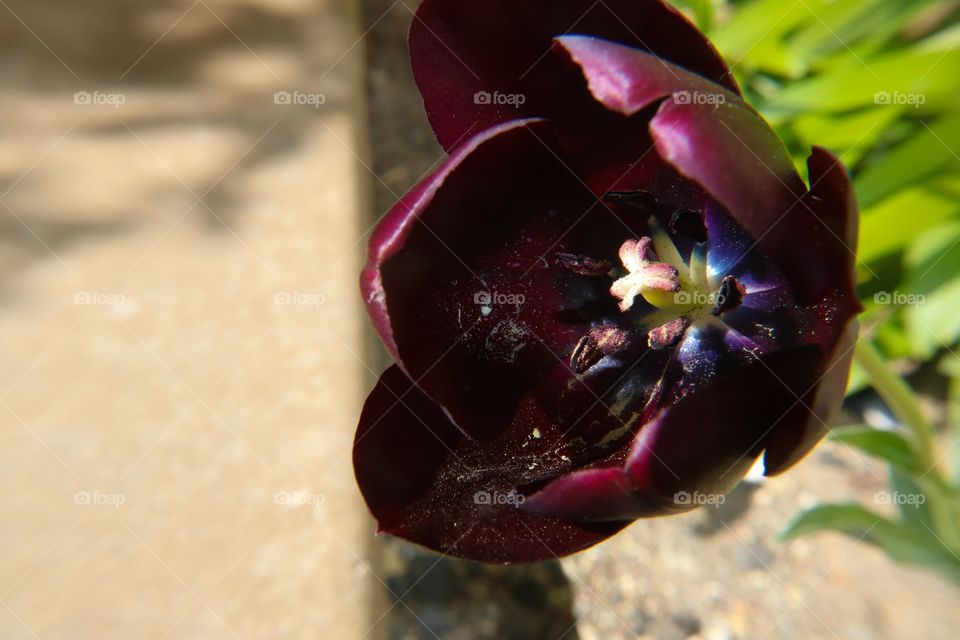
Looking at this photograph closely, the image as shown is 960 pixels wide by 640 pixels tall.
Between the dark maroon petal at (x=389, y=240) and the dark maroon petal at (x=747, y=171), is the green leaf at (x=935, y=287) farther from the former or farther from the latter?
the dark maroon petal at (x=389, y=240)

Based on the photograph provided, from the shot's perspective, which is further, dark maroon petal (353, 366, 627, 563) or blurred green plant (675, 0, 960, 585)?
blurred green plant (675, 0, 960, 585)

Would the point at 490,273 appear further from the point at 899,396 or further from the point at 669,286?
the point at 899,396

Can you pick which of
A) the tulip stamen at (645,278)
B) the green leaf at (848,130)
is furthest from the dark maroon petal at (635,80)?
the green leaf at (848,130)

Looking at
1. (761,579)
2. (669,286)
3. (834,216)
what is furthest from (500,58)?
(761,579)

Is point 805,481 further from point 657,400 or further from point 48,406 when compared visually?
point 48,406

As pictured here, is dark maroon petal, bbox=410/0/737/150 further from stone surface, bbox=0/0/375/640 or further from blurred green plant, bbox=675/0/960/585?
stone surface, bbox=0/0/375/640

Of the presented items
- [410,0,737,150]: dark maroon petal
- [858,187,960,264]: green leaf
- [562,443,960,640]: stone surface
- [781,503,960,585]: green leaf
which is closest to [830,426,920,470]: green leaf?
[781,503,960,585]: green leaf

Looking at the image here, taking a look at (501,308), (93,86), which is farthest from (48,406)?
(501,308)
